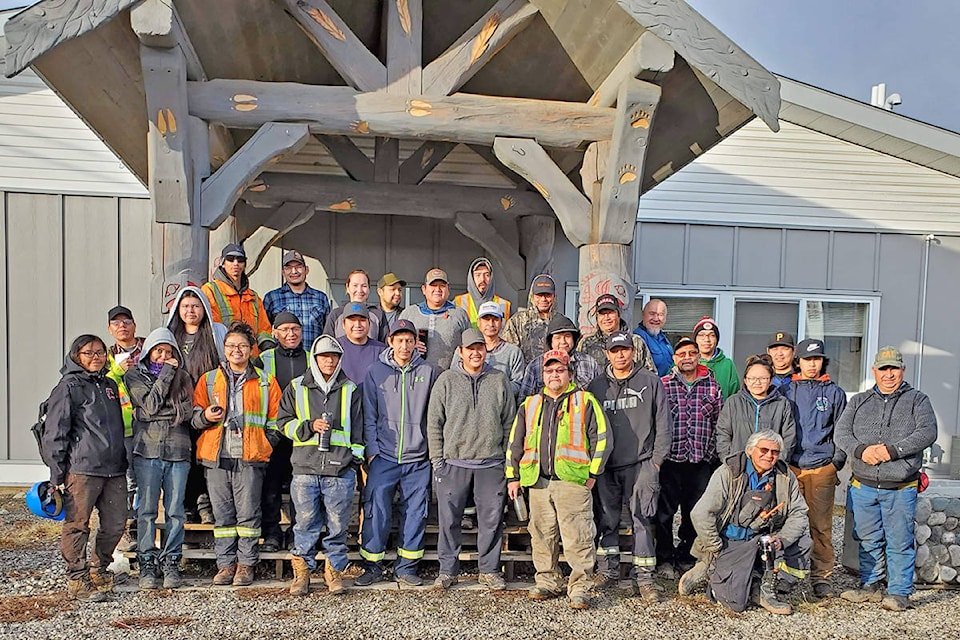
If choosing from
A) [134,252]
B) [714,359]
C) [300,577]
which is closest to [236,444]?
[300,577]

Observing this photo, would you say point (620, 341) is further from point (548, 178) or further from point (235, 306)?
point (235, 306)

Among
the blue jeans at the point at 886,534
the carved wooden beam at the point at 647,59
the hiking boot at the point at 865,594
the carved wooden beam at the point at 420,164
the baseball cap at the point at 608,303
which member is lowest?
the hiking boot at the point at 865,594

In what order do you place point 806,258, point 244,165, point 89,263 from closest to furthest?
point 244,165
point 89,263
point 806,258

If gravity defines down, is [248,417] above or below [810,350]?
below

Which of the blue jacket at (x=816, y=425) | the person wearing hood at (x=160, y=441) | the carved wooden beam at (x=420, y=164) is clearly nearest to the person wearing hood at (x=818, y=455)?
the blue jacket at (x=816, y=425)

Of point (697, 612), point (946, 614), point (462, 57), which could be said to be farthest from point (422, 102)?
point (946, 614)

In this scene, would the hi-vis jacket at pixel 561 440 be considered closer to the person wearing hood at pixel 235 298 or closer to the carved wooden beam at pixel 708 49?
the person wearing hood at pixel 235 298

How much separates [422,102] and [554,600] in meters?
3.36

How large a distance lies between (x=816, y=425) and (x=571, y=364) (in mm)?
1590

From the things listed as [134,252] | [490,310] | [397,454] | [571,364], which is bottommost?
[397,454]

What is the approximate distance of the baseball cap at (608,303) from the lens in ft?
14.8

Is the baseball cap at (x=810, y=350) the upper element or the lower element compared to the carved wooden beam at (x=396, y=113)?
lower

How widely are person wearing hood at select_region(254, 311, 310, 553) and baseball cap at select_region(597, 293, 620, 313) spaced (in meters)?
1.94

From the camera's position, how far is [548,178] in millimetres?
4875
